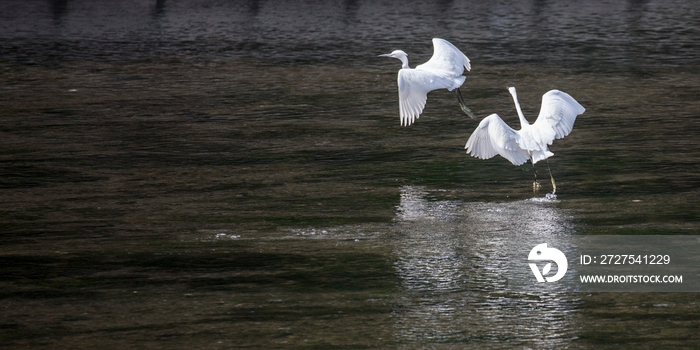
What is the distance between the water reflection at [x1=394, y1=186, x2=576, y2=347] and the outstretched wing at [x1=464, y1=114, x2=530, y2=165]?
17.9 inches

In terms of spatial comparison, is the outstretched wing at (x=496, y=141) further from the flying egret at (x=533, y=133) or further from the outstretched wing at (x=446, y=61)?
the outstretched wing at (x=446, y=61)

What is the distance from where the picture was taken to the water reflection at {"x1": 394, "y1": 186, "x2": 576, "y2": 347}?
608 cm

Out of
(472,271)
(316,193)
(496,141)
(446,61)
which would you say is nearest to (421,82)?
(446,61)

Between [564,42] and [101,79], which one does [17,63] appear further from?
[564,42]

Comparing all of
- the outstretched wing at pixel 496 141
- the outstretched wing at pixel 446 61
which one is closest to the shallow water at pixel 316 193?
the outstretched wing at pixel 496 141

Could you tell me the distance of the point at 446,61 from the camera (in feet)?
34.9

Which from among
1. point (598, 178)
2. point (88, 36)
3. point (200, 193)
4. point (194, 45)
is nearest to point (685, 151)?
point (598, 178)

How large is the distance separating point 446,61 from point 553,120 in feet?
6.41

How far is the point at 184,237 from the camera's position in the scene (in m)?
7.87

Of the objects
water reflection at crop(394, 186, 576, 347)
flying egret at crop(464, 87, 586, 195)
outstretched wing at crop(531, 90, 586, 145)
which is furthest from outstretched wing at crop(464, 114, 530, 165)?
water reflection at crop(394, 186, 576, 347)

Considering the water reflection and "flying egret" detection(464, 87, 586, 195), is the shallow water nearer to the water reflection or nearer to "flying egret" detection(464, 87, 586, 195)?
the water reflection

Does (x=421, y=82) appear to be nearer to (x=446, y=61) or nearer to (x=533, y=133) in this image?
(x=446, y=61)

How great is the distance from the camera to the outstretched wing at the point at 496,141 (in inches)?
348

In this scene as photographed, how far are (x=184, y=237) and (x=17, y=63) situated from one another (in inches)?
372
